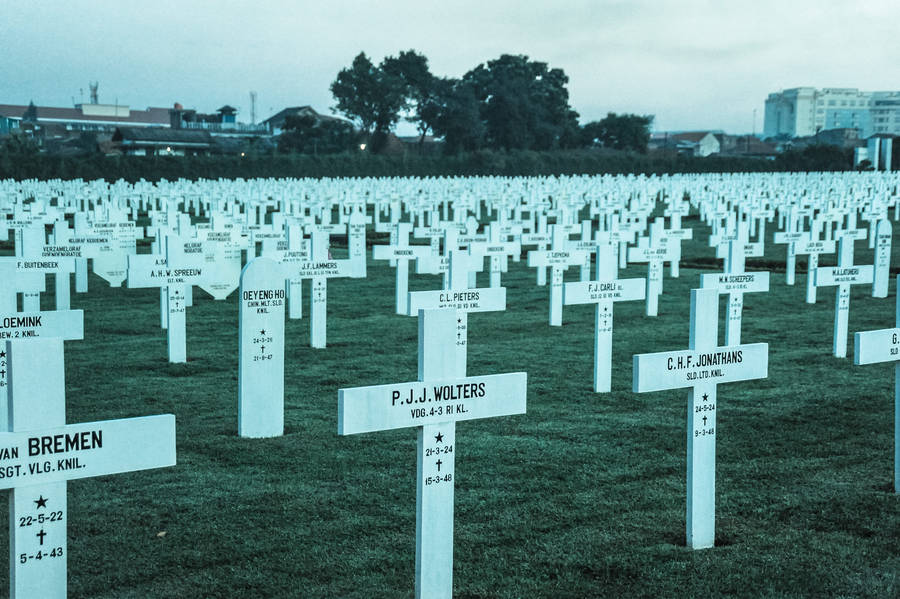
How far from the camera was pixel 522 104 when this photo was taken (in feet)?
268

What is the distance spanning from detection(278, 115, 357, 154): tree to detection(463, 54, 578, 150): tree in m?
11.6

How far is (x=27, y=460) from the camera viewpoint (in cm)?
350

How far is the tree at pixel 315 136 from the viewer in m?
71.9

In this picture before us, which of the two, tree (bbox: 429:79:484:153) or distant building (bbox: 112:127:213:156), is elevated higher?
tree (bbox: 429:79:484:153)

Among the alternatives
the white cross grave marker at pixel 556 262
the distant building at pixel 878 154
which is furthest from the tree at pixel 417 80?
the white cross grave marker at pixel 556 262

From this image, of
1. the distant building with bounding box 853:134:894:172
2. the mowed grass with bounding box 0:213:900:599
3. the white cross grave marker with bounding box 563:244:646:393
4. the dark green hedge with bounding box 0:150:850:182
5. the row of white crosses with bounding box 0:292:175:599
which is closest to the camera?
the row of white crosses with bounding box 0:292:175:599

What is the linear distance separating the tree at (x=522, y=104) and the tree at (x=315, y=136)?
1163 cm

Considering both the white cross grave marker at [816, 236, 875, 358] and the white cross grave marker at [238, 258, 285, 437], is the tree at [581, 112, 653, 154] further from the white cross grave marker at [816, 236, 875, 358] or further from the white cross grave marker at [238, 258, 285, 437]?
the white cross grave marker at [238, 258, 285, 437]

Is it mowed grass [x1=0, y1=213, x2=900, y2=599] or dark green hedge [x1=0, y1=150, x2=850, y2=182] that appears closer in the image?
mowed grass [x1=0, y1=213, x2=900, y2=599]

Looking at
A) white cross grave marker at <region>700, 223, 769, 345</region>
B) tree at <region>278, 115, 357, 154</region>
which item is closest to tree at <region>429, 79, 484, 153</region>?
tree at <region>278, 115, 357, 154</region>

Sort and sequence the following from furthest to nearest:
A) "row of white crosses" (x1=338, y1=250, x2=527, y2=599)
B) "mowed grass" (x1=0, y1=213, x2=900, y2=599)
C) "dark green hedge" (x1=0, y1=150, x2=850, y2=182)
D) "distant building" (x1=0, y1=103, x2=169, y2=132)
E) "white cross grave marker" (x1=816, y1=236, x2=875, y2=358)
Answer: "distant building" (x1=0, y1=103, x2=169, y2=132), "dark green hedge" (x1=0, y1=150, x2=850, y2=182), "white cross grave marker" (x1=816, y1=236, x2=875, y2=358), "mowed grass" (x1=0, y1=213, x2=900, y2=599), "row of white crosses" (x1=338, y1=250, x2=527, y2=599)

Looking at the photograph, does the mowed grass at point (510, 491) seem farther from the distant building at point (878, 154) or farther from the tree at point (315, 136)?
the distant building at point (878, 154)

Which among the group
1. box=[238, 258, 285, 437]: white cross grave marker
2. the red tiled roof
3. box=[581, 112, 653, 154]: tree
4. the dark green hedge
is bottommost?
box=[238, 258, 285, 437]: white cross grave marker

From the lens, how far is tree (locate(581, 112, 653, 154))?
90438 mm
